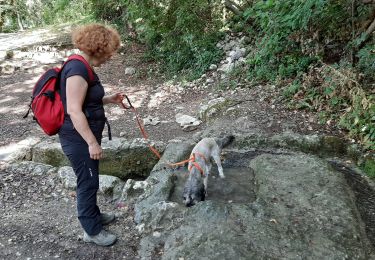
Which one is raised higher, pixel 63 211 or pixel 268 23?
pixel 268 23

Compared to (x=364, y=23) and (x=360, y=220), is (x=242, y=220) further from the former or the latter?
(x=364, y=23)

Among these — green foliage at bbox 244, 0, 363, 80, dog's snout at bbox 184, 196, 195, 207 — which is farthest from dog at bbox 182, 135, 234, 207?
green foliage at bbox 244, 0, 363, 80

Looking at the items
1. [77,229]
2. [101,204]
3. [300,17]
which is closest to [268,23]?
[300,17]

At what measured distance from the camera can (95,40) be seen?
9.02ft

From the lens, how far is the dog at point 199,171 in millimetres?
3604

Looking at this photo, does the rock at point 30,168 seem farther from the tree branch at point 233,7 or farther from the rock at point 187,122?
the tree branch at point 233,7

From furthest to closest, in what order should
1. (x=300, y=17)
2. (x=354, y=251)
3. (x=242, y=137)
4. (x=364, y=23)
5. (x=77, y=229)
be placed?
(x=364, y=23) → (x=300, y=17) → (x=242, y=137) → (x=77, y=229) → (x=354, y=251)

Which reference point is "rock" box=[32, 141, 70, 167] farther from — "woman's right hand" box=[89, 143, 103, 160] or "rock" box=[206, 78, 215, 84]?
"rock" box=[206, 78, 215, 84]

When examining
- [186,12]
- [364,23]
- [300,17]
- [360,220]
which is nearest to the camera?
[360,220]

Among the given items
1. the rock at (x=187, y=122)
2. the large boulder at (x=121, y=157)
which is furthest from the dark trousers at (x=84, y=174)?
the rock at (x=187, y=122)

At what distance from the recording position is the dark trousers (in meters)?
2.94

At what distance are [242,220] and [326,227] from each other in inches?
28.7

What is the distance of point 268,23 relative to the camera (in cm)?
662

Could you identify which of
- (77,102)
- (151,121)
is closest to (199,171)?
(77,102)
